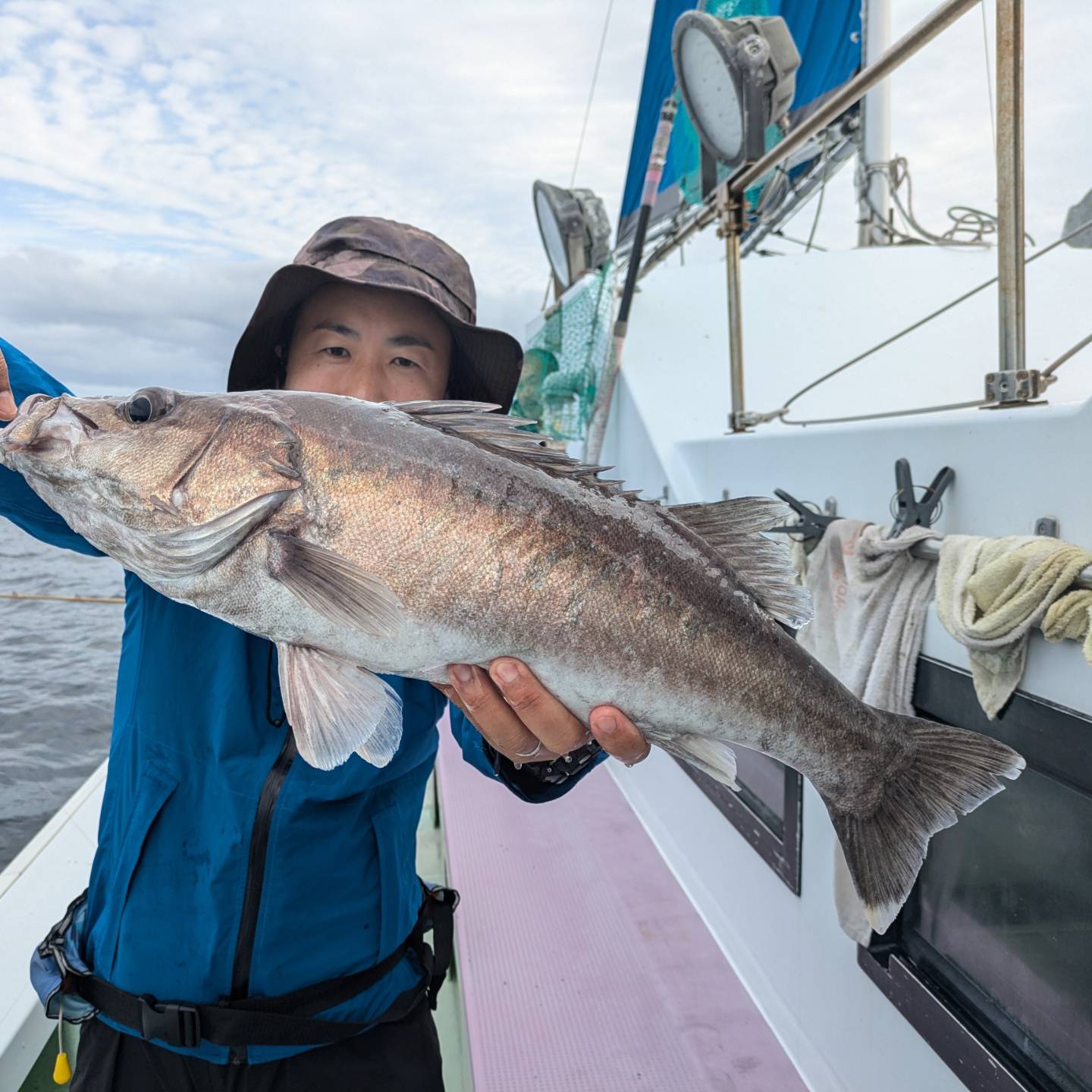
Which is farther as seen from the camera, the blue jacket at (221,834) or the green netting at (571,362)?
the green netting at (571,362)

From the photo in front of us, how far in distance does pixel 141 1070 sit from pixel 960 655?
259 centimetres

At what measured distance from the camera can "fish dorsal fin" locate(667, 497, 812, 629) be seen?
1.89 meters

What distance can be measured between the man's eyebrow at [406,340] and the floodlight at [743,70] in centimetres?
220

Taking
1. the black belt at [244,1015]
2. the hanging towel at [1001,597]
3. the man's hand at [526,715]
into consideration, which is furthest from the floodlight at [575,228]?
the black belt at [244,1015]

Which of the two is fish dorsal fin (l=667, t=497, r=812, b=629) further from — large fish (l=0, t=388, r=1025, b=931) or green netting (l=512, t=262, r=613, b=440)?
green netting (l=512, t=262, r=613, b=440)

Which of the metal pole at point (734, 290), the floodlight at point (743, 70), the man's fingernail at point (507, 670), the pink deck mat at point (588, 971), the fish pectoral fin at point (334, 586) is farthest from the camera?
the floodlight at point (743, 70)

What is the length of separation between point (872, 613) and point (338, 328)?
1.99 m

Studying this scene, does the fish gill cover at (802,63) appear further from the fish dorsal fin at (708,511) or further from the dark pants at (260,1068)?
the dark pants at (260,1068)

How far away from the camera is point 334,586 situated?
1663 millimetres

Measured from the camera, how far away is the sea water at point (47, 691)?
5559 millimetres

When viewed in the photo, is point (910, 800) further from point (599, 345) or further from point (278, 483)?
point (599, 345)

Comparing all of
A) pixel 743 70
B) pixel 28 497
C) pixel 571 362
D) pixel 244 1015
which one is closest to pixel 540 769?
pixel 244 1015

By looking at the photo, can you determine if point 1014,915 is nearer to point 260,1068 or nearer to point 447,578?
point 447,578

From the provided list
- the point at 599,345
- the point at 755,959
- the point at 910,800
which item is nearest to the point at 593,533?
the point at 910,800
